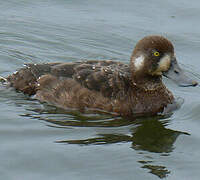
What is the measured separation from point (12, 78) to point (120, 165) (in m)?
2.77

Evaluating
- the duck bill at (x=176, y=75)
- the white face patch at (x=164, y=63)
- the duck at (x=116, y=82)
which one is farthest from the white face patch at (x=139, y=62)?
the duck bill at (x=176, y=75)

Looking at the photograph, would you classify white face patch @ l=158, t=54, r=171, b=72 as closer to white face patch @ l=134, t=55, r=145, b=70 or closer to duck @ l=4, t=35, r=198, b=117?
duck @ l=4, t=35, r=198, b=117

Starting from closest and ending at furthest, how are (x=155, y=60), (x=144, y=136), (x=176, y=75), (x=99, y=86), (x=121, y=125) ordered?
(x=144, y=136)
(x=121, y=125)
(x=99, y=86)
(x=155, y=60)
(x=176, y=75)

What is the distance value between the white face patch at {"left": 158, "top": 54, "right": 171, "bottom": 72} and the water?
71 cm

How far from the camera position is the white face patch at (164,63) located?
8.01 meters

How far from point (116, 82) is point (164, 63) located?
762 mm

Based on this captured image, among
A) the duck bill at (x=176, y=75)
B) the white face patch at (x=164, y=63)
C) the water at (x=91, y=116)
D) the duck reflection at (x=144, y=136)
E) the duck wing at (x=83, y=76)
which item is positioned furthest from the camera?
the duck bill at (x=176, y=75)

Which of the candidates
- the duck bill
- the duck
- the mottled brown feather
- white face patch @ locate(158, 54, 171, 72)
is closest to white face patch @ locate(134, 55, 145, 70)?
the duck

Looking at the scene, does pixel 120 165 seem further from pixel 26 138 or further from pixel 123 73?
pixel 123 73

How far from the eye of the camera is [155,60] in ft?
26.3

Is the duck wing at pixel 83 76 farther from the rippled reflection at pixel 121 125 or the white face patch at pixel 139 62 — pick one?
the rippled reflection at pixel 121 125


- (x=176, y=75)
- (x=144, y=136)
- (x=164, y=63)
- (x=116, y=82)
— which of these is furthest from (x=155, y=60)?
(x=144, y=136)

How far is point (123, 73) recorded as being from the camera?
811cm

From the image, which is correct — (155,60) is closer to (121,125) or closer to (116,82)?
(116,82)
